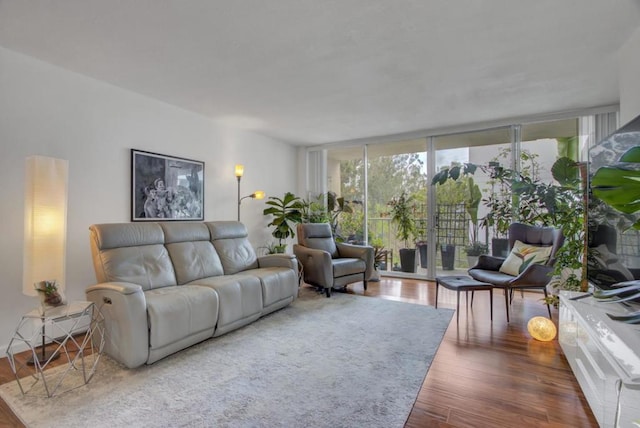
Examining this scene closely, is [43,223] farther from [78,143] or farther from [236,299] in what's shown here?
[236,299]

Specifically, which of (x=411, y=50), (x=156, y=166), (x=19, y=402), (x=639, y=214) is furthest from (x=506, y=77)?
(x=19, y=402)

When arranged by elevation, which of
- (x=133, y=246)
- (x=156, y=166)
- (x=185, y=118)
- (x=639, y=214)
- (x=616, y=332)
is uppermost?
(x=185, y=118)

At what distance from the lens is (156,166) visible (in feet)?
11.6

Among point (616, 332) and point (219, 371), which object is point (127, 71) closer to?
point (219, 371)

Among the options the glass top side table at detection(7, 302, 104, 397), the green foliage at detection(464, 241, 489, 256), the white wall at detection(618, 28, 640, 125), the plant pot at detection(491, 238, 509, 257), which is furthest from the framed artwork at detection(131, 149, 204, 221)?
the white wall at detection(618, 28, 640, 125)

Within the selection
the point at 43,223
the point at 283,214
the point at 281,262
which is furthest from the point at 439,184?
the point at 43,223

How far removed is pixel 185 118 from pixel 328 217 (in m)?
2.74

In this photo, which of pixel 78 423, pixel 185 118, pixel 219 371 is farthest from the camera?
pixel 185 118

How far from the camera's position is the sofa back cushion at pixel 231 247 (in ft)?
11.3

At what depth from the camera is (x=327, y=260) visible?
394cm

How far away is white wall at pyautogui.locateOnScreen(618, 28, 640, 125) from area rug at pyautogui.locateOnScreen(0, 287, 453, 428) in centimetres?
228

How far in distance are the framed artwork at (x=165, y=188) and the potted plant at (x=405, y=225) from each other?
9.98ft

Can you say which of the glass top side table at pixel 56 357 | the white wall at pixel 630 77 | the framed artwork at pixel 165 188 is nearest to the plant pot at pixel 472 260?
the white wall at pixel 630 77

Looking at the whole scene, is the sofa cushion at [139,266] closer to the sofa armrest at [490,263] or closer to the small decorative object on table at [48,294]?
the small decorative object on table at [48,294]
